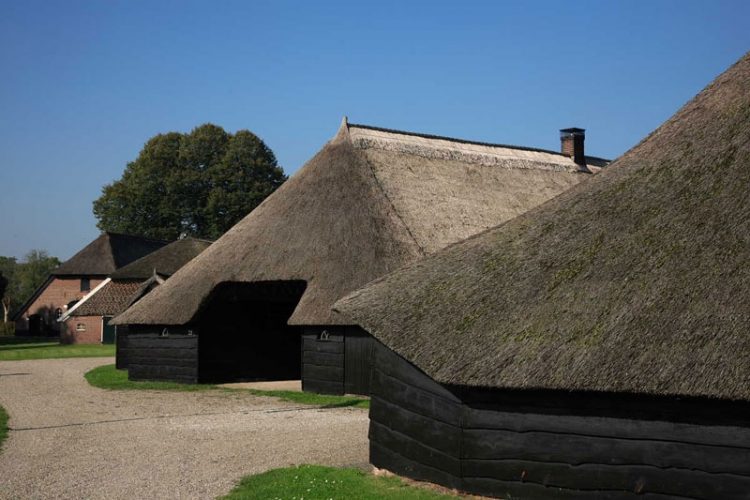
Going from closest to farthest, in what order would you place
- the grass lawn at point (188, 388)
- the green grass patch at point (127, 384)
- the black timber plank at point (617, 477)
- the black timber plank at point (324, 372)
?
the black timber plank at point (617, 477) → the grass lawn at point (188, 388) → the black timber plank at point (324, 372) → the green grass patch at point (127, 384)

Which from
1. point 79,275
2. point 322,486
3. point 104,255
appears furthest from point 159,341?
point 79,275

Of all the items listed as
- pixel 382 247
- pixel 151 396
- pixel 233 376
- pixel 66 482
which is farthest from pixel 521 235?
pixel 233 376

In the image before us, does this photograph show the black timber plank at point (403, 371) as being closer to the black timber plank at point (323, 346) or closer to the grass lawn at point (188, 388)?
the grass lawn at point (188, 388)

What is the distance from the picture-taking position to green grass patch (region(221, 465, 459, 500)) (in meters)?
11.1

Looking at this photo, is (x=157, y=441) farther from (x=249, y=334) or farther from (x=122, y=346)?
(x=122, y=346)

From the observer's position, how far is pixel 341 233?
85.2 feet

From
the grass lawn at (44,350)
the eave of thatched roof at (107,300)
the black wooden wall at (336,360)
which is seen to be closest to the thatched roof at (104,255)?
the grass lawn at (44,350)

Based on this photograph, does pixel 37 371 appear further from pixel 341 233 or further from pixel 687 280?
pixel 687 280

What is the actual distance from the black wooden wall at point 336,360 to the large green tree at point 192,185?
50.1 m

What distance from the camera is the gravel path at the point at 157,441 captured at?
12.4 meters

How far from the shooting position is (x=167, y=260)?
46781 millimetres

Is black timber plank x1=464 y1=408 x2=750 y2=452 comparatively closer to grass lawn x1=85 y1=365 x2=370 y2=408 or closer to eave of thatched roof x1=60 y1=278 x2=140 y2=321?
grass lawn x1=85 y1=365 x2=370 y2=408

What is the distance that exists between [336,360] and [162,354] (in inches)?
282

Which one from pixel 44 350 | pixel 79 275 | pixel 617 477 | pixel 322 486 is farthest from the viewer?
pixel 79 275
